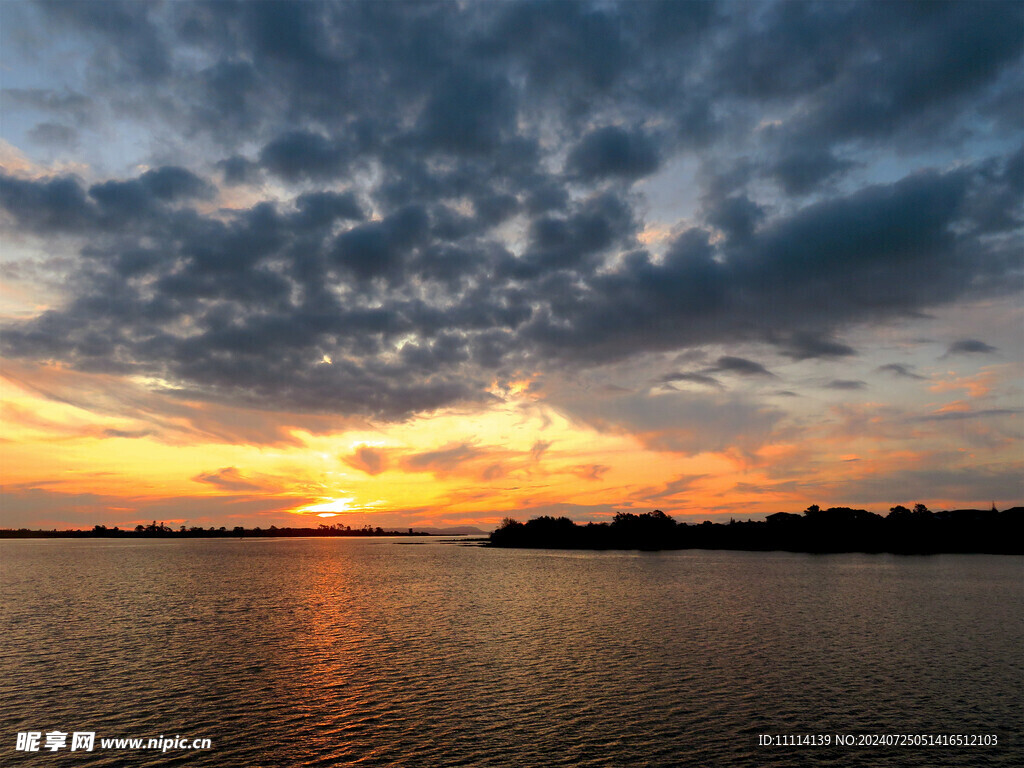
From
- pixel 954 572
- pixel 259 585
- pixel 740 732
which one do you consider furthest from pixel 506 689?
pixel 954 572

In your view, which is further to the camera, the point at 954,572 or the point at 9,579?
the point at 954,572

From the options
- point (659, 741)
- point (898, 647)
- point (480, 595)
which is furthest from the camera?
point (480, 595)

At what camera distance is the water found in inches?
1313

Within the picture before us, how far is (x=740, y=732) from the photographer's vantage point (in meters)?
35.4

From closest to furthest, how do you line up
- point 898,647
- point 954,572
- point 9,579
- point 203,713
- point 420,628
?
point 203,713 < point 898,647 < point 420,628 < point 9,579 < point 954,572

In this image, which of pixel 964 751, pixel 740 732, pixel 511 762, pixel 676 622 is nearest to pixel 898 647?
pixel 676 622

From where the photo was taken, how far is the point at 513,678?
1850 inches

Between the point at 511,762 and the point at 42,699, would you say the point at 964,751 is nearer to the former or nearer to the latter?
the point at 511,762

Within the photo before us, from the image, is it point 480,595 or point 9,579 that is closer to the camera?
point 480,595

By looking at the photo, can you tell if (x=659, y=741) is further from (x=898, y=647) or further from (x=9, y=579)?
(x=9, y=579)

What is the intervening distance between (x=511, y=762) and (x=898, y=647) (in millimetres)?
46486

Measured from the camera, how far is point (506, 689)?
144 feet

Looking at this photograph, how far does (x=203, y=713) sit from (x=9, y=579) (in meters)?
134

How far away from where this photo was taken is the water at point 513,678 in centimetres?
3334
